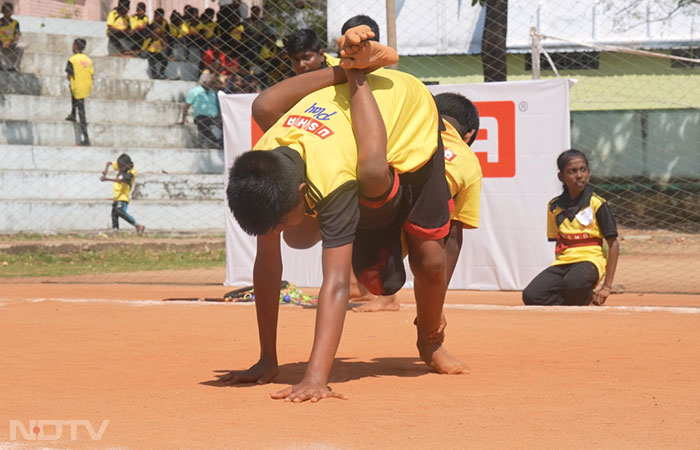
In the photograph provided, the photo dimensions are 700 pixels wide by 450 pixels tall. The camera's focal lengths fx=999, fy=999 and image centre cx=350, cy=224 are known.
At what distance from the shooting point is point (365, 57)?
14.7ft

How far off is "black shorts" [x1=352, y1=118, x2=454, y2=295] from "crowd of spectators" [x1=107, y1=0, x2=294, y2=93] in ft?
43.3

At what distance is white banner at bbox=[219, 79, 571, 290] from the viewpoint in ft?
32.9

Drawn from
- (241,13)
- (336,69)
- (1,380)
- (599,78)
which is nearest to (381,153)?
(336,69)

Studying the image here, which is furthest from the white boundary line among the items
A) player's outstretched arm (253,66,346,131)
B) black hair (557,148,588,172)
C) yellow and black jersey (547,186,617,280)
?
player's outstretched arm (253,66,346,131)

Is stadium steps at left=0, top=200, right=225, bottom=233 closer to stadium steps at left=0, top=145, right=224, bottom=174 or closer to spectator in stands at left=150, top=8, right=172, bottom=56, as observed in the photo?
stadium steps at left=0, top=145, right=224, bottom=174

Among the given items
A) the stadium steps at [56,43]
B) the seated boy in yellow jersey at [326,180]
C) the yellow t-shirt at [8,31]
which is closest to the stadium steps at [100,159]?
the yellow t-shirt at [8,31]

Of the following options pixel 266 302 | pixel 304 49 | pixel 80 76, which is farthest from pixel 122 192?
pixel 266 302

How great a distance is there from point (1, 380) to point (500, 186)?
6217mm

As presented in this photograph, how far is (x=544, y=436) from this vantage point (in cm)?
373

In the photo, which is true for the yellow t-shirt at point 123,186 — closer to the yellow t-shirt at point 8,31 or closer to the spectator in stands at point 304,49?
the yellow t-shirt at point 8,31

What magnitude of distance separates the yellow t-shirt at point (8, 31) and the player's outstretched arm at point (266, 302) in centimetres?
1691

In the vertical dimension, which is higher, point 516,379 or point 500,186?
point 500,186

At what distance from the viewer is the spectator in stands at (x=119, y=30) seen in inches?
861

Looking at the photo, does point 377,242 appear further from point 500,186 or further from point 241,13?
point 241,13
